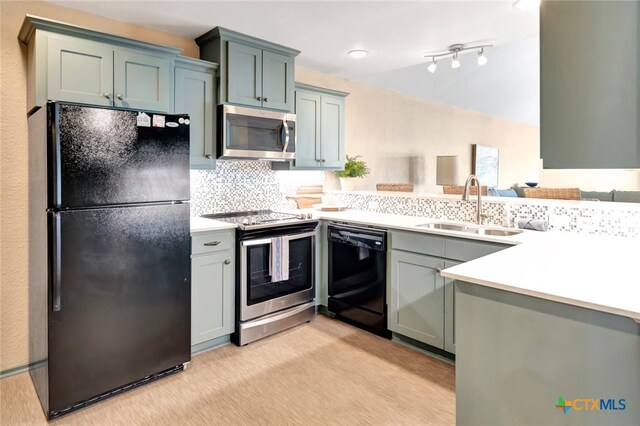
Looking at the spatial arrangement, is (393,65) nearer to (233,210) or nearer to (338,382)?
(233,210)

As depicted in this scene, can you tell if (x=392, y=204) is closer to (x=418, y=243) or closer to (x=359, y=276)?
(x=359, y=276)

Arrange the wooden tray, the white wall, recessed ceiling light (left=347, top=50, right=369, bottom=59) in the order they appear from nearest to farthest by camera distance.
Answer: recessed ceiling light (left=347, top=50, right=369, bottom=59) → the wooden tray → the white wall

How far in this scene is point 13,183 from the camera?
2568 mm

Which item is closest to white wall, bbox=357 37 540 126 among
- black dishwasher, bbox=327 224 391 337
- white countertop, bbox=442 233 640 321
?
black dishwasher, bbox=327 224 391 337

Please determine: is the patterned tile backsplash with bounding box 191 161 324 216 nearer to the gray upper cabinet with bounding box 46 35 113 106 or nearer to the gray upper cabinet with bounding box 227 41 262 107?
the gray upper cabinet with bounding box 227 41 262 107

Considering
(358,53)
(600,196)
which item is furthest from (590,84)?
(600,196)

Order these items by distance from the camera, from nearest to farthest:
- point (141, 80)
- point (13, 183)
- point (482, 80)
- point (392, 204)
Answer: point (13, 183) < point (141, 80) < point (392, 204) < point (482, 80)

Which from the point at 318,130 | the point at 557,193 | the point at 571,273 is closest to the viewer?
the point at 571,273

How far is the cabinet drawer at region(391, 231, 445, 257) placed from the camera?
2.74 metres

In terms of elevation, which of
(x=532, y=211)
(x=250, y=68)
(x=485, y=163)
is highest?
(x=250, y=68)

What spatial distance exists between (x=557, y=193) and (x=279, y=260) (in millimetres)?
2284

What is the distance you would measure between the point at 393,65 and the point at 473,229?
2.09m

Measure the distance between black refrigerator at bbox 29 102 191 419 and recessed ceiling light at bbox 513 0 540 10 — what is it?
2355mm

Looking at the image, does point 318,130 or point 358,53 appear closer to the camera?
point 358,53
